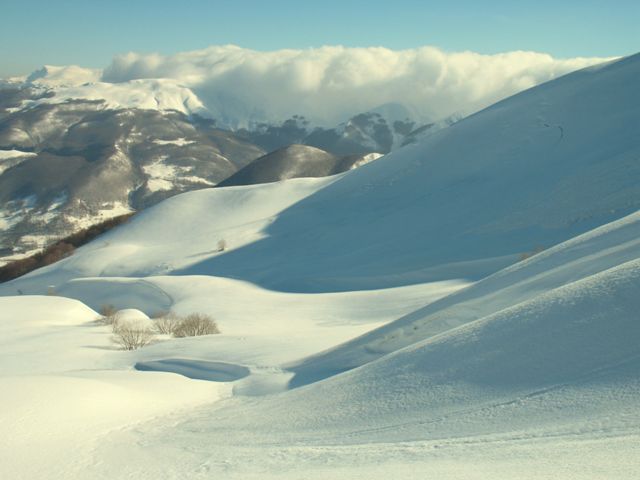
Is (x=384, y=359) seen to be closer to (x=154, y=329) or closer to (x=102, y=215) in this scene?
(x=154, y=329)

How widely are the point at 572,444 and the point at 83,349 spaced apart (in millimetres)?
16251

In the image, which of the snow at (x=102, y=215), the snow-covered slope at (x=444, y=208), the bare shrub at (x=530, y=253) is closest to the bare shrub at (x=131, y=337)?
the snow-covered slope at (x=444, y=208)

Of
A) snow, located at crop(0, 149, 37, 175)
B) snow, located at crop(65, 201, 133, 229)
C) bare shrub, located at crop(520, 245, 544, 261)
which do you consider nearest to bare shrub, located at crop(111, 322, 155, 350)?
bare shrub, located at crop(520, 245, 544, 261)

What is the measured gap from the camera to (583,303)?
32.5 ft

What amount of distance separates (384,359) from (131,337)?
453 inches

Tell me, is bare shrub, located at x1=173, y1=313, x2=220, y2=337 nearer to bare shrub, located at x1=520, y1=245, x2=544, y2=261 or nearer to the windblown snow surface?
the windblown snow surface

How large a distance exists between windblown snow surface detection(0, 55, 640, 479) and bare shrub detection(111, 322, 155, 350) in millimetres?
543

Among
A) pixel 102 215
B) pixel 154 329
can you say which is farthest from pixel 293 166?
pixel 154 329

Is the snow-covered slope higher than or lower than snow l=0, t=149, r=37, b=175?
lower

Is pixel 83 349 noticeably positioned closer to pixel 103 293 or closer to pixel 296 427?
pixel 296 427

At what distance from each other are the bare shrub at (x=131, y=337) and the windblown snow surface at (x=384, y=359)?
1.78 feet

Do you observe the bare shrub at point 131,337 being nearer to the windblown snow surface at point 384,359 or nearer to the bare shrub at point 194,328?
the windblown snow surface at point 384,359

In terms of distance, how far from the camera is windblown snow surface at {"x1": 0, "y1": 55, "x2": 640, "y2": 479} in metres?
7.65

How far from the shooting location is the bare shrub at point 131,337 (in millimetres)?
20688
